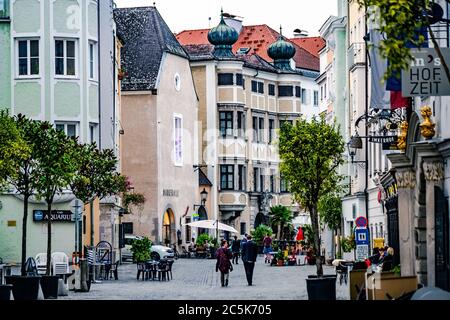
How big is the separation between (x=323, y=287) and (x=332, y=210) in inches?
1574

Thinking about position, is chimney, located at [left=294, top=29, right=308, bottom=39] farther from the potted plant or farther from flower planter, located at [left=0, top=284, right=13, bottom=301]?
flower planter, located at [left=0, top=284, right=13, bottom=301]

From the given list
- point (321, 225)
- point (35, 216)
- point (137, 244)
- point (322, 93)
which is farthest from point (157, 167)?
point (35, 216)

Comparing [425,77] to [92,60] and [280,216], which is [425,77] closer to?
[92,60]

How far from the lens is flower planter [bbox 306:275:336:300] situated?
31.2 metres

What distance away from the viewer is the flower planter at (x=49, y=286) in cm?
3697

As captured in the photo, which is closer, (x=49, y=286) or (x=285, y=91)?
(x=49, y=286)

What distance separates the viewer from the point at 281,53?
385 feet

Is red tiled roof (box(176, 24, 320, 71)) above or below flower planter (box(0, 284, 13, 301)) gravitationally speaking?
above

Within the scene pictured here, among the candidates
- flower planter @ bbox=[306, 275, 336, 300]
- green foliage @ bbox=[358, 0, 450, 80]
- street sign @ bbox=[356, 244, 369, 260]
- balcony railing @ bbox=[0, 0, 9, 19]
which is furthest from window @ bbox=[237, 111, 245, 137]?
green foliage @ bbox=[358, 0, 450, 80]

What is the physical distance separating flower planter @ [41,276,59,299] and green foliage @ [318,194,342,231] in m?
34.5

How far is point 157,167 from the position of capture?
3573 inches

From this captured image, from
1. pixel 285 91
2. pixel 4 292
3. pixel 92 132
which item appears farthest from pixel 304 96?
pixel 4 292
